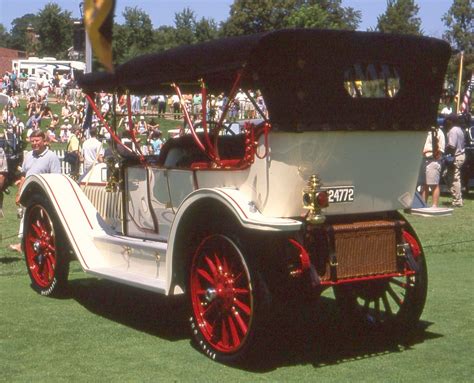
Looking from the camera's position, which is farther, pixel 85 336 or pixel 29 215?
pixel 29 215

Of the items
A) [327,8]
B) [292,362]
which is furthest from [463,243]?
[327,8]

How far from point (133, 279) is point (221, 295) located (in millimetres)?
1079

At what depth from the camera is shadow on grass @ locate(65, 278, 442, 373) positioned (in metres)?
6.62

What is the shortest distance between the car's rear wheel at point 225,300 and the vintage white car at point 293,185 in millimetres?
10

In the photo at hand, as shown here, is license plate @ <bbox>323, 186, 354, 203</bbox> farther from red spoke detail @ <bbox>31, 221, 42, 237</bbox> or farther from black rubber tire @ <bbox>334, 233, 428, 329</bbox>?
red spoke detail @ <bbox>31, 221, 42, 237</bbox>

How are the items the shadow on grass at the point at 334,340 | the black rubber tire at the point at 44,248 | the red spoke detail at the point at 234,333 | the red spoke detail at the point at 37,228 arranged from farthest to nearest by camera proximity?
the red spoke detail at the point at 37,228, the black rubber tire at the point at 44,248, the shadow on grass at the point at 334,340, the red spoke detail at the point at 234,333

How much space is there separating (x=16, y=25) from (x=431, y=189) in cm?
6775

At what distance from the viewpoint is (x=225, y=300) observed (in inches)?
251

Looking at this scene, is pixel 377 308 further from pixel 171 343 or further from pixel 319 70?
pixel 319 70

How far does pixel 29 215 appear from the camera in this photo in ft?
29.8

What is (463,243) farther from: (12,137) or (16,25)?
(16,25)

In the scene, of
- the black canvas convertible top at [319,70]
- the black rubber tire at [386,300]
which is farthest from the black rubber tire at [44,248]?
the black rubber tire at [386,300]

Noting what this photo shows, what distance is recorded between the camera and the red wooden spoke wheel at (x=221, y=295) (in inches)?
245

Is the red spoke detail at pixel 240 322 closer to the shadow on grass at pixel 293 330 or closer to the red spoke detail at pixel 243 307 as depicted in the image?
the red spoke detail at pixel 243 307
